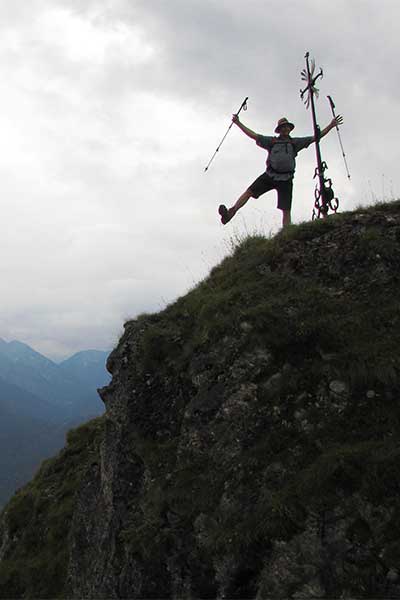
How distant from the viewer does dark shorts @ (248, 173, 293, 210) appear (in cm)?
1361

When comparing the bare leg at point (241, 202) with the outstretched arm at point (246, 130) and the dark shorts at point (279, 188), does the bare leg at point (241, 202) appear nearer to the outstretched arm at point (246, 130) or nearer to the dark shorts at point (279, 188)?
the dark shorts at point (279, 188)

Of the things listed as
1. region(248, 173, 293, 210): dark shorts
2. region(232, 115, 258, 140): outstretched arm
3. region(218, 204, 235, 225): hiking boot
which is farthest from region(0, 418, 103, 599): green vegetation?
region(232, 115, 258, 140): outstretched arm

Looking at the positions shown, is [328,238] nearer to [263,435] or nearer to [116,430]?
[263,435]

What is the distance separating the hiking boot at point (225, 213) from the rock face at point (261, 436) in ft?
4.39

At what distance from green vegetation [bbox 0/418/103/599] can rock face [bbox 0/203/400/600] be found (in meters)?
0.45

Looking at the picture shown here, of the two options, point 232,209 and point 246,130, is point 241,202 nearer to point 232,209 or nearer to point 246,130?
point 232,209

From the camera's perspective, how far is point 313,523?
628cm

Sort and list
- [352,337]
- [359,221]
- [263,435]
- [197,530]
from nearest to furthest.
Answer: [197,530] → [263,435] → [352,337] → [359,221]

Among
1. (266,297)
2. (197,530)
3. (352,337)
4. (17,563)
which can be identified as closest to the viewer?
(197,530)

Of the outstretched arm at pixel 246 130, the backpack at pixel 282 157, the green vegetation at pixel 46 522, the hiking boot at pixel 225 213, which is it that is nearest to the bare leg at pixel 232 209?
the hiking boot at pixel 225 213

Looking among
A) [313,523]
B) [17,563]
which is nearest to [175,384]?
[313,523]

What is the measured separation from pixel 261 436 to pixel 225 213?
25.6 ft

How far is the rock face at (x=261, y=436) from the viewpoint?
20.4 ft

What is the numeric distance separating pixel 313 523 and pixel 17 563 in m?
12.0
